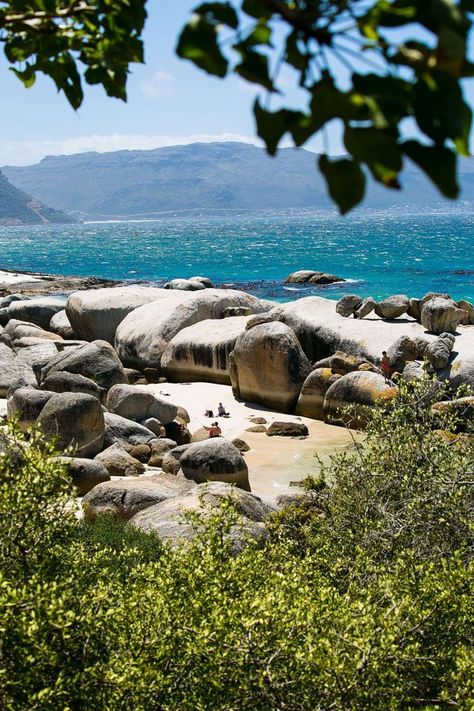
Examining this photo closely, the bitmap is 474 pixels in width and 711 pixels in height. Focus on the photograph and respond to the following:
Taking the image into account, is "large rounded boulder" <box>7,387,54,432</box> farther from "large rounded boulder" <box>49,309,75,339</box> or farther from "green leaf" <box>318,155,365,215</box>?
"green leaf" <box>318,155,365,215</box>

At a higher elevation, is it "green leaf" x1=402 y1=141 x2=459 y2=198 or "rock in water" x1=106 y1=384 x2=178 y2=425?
"green leaf" x1=402 y1=141 x2=459 y2=198

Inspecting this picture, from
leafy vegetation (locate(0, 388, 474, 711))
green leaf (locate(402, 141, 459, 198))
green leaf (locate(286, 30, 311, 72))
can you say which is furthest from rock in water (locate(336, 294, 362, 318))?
green leaf (locate(402, 141, 459, 198))

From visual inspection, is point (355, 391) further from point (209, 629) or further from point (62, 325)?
point (209, 629)

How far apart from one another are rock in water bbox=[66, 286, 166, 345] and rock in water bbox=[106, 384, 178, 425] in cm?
1141

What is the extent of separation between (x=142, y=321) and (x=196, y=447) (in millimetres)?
15079

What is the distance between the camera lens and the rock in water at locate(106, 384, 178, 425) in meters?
23.4

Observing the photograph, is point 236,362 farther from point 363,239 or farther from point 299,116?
point 363,239

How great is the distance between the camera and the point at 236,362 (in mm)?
27578

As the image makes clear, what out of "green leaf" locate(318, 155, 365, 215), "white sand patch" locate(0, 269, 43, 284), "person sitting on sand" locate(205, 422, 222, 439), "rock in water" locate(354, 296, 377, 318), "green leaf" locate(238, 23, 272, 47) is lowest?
"person sitting on sand" locate(205, 422, 222, 439)

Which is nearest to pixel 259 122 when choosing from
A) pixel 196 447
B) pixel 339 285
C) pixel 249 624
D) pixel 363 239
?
pixel 249 624

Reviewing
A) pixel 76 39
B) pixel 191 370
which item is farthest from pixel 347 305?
pixel 76 39

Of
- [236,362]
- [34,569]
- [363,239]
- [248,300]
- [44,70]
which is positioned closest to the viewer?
[44,70]

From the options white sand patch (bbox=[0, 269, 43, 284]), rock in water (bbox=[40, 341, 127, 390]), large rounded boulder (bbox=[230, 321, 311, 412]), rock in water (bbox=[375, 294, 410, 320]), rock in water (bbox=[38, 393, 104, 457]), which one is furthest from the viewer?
white sand patch (bbox=[0, 269, 43, 284])

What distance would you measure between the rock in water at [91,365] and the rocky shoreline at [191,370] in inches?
1.6
